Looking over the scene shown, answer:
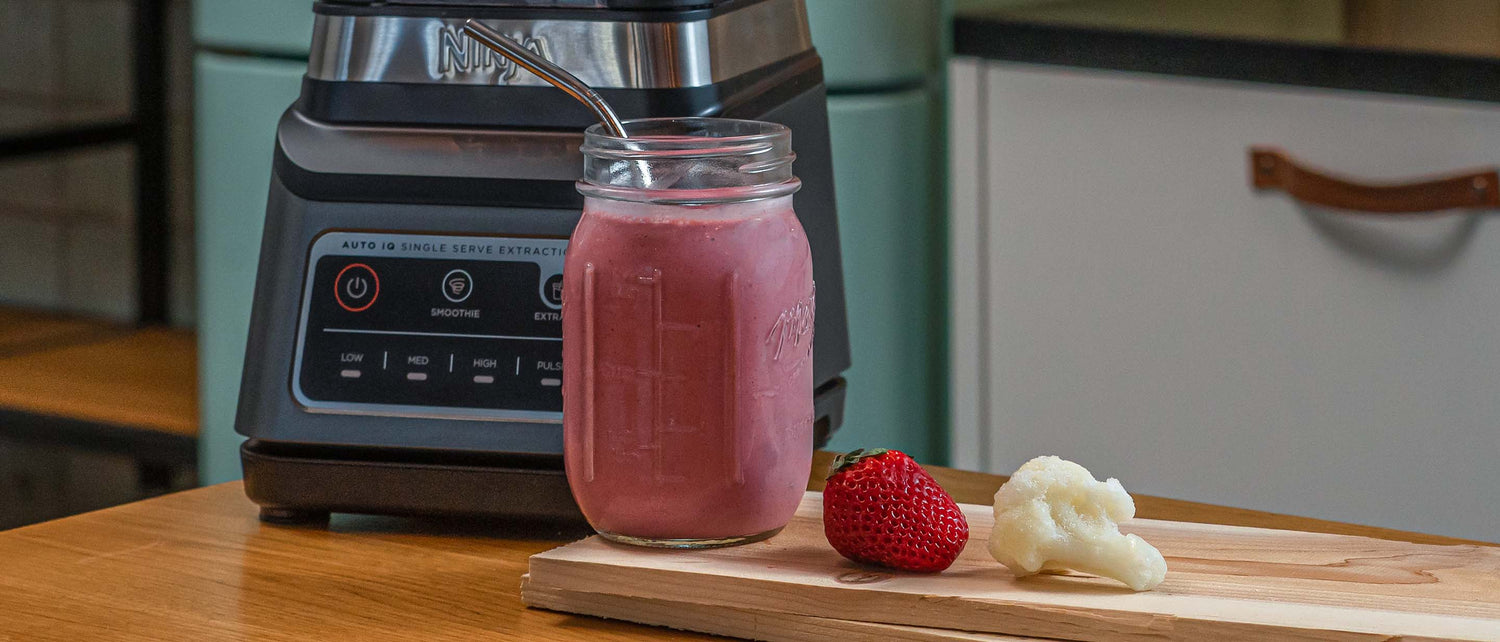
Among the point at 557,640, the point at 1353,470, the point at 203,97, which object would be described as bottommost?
the point at 1353,470

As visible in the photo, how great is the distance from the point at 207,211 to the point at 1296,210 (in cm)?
116

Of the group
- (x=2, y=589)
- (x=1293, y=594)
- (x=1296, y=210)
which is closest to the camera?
(x=1293, y=594)

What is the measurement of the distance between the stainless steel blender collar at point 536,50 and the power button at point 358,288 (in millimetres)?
96

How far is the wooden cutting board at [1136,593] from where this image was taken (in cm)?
60

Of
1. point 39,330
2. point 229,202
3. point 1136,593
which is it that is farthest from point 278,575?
point 39,330

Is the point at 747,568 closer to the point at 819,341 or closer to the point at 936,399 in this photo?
the point at 819,341

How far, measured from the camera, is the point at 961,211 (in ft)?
5.87

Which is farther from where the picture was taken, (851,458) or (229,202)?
(229,202)

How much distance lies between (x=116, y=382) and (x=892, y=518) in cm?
188

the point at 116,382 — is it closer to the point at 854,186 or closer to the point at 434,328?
the point at 854,186

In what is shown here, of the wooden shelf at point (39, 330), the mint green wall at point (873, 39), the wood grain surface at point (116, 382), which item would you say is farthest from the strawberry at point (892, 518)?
the wooden shelf at point (39, 330)

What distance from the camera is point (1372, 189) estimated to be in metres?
1.50

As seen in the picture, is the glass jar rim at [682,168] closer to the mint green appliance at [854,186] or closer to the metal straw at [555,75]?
the metal straw at [555,75]

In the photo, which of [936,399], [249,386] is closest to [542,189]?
[249,386]
